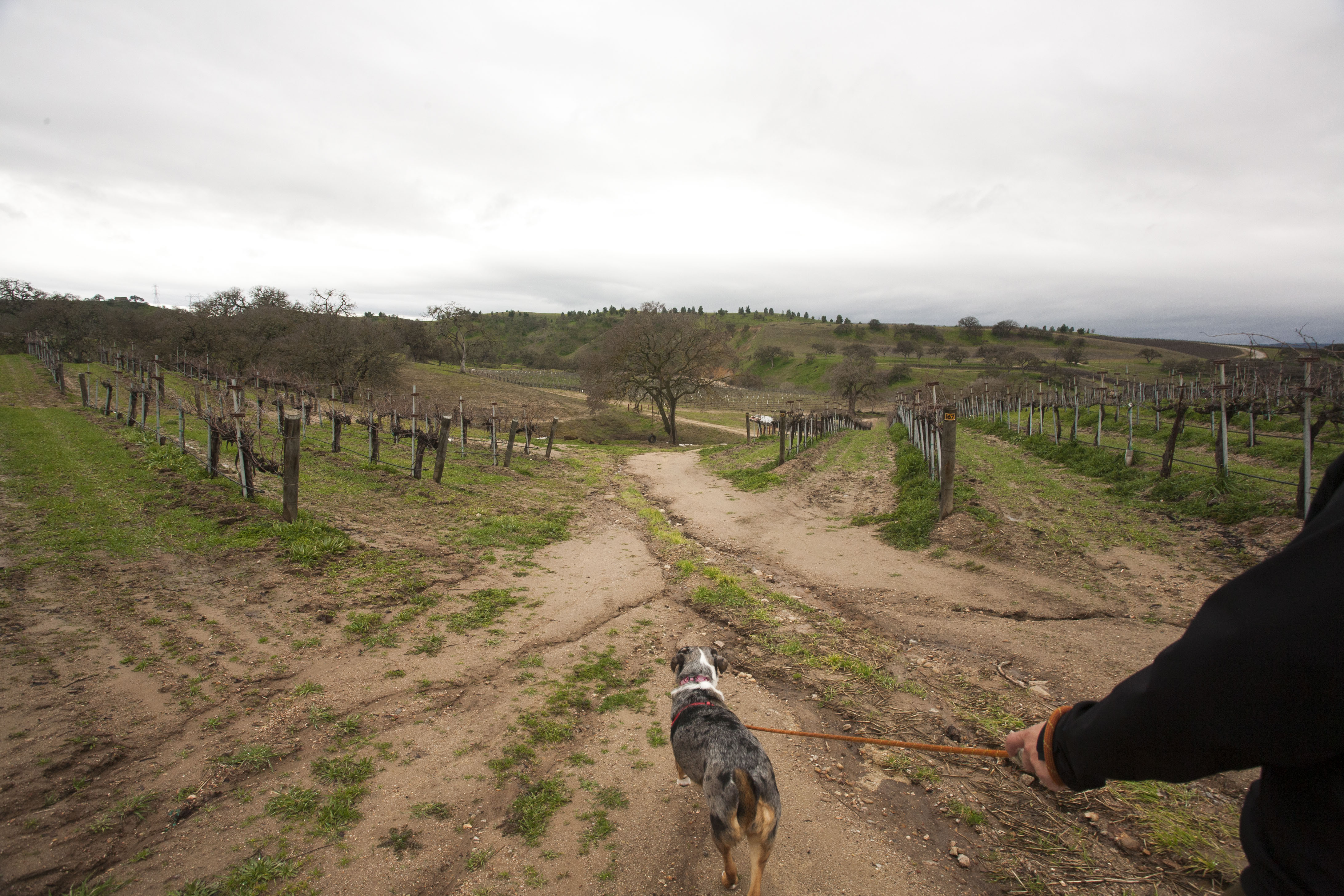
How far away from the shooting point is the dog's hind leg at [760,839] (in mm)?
3053

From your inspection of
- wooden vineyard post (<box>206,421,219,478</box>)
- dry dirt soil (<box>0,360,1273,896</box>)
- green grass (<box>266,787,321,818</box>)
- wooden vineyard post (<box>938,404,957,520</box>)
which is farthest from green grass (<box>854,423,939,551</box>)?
wooden vineyard post (<box>206,421,219,478</box>)

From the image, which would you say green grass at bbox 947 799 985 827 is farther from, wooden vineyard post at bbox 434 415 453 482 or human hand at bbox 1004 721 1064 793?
wooden vineyard post at bbox 434 415 453 482

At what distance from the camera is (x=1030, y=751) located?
69.4 inches

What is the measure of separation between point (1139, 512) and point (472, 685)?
12.8m

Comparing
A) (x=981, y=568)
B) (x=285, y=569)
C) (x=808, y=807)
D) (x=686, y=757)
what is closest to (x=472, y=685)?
(x=686, y=757)

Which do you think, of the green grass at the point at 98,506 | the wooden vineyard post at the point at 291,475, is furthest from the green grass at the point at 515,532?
the green grass at the point at 98,506

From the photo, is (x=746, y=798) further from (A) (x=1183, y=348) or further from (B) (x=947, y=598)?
(A) (x=1183, y=348)

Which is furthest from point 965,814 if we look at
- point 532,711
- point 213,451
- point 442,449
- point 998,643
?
point 213,451

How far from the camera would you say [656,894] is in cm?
335

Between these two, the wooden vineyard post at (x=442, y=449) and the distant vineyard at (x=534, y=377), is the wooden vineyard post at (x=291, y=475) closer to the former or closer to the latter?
the wooden vineyard post at (x=442, y=449)

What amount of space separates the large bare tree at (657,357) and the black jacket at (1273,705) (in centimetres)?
3645

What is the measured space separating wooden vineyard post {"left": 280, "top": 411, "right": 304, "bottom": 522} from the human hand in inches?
428

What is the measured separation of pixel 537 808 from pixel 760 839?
1742 mm

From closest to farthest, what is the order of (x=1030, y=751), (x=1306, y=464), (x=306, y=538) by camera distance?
1. (x=1030, y=751)
2. (x=1306, y=464)
3. (x=306, y=538)
